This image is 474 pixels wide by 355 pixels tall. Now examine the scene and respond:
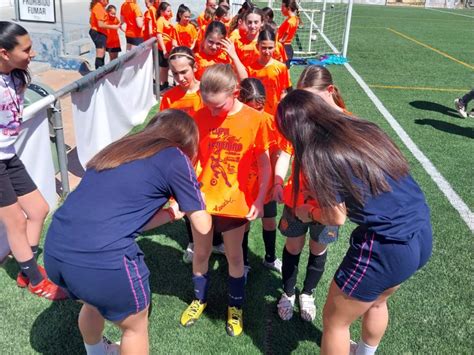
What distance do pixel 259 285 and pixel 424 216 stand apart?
1.82 meters

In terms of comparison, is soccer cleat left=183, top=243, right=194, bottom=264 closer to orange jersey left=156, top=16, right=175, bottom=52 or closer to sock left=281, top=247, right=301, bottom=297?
sock left=281, top=247, right=301, bottom=297

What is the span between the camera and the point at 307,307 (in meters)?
3.37

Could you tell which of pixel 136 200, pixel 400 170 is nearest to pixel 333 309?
pixel 400 170

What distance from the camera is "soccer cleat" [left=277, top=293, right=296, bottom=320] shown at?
3.37 metres

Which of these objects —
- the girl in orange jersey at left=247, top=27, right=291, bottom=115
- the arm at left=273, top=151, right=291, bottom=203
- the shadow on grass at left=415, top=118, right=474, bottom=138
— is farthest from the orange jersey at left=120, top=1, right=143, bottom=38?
the arm at left=273, top=151, right=291, bottom=203

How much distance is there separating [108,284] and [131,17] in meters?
9.31

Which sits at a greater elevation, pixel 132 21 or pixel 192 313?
pixel 132 21

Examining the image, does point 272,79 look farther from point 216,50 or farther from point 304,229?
point 304,229

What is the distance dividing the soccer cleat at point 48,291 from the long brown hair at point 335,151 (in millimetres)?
2346

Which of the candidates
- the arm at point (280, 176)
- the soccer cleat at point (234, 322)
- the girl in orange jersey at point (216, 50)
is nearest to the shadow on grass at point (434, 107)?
the girl in orange jersey at point (216, 50)

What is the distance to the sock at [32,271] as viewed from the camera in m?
3.52

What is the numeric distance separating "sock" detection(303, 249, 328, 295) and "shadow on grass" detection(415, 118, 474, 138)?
5.25 meters

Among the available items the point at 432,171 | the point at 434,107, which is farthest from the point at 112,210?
the point at 434,107

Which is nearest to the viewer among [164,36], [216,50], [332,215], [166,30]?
[332,215]
